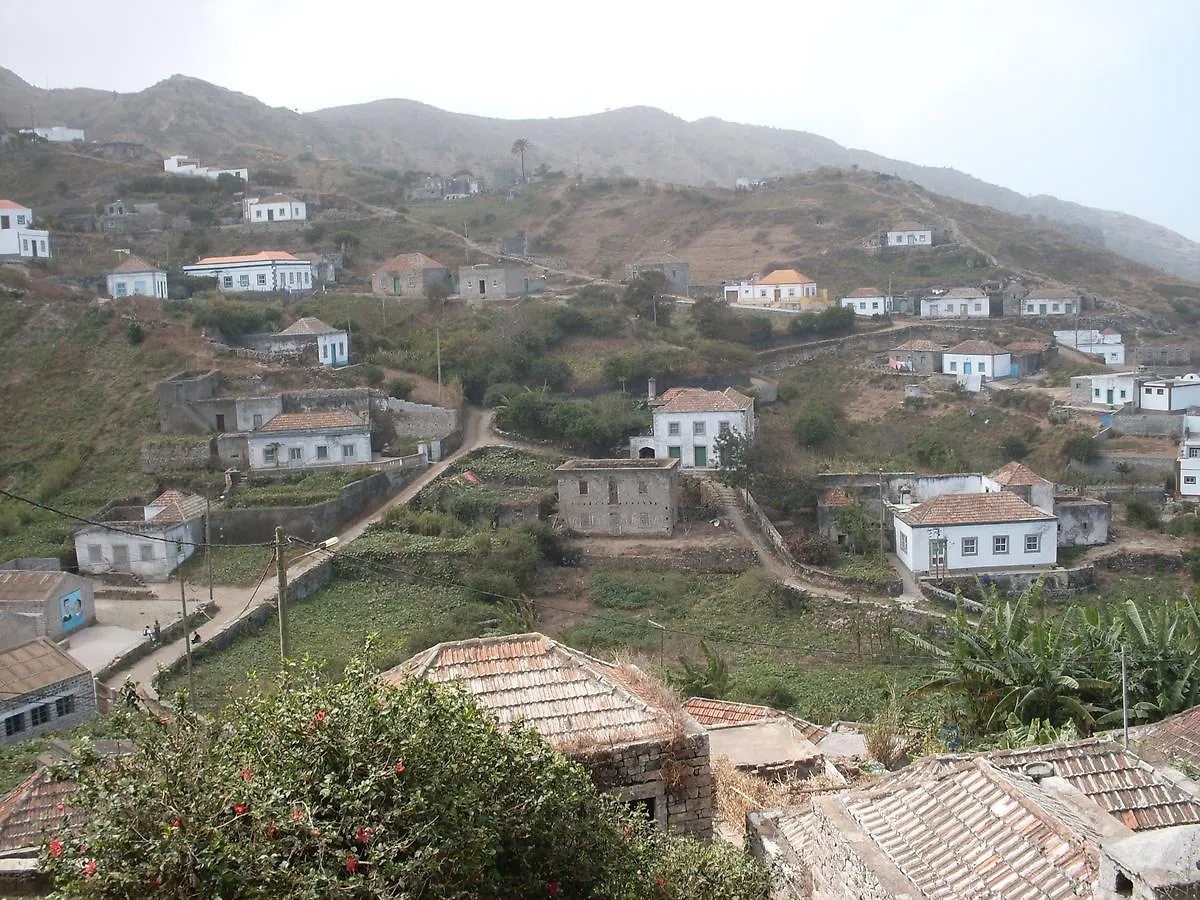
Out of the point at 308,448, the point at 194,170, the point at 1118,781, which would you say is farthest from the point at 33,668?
the point at 194,170

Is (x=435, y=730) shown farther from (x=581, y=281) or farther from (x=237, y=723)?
(x=581, y=281)

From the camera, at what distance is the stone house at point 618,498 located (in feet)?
104

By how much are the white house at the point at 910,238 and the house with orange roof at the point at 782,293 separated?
11.1 meters

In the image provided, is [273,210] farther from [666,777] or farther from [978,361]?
[666,777]

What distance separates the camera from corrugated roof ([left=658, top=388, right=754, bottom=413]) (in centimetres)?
3631

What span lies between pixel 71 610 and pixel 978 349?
37.3 metres

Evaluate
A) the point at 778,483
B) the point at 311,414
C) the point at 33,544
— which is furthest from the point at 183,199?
the point at 778,483

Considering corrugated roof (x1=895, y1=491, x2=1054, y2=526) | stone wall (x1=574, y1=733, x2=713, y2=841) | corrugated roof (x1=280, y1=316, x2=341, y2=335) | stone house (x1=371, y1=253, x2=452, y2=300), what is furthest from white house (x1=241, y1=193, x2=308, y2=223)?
stone wall (x1=574, y1=733, x2=713, y2=841)

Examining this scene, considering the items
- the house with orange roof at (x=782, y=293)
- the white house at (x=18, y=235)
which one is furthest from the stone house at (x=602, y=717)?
the house with orange roof at (x=782, y=293)

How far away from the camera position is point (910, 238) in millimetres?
68062

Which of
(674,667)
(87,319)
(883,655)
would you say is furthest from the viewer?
(87,319)

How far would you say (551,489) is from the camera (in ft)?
110

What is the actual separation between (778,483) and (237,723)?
1129 inches

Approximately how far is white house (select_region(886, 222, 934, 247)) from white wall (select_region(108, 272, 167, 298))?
41.5 meters
